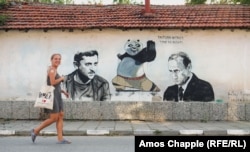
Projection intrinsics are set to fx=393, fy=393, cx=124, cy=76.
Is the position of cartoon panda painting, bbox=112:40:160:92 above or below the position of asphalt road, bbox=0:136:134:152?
above

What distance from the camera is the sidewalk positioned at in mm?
11031

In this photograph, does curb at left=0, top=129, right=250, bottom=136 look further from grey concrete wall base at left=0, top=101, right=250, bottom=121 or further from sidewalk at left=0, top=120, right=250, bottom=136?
grey concrete wall base at left=0, top=101, right=250, bottom=121

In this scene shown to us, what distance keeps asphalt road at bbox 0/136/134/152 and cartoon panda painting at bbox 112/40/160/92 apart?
3.51 metres

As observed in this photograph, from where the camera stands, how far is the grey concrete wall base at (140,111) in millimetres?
13531

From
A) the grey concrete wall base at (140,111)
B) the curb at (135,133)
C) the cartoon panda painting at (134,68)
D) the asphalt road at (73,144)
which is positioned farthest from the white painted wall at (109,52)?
the asphalt road at (73,144)

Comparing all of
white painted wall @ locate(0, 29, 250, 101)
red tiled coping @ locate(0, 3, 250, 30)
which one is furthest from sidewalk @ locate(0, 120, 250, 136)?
red tiled coping @ locate(0, 3, 250, 30)

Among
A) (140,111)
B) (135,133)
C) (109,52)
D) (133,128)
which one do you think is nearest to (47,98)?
(135,133)

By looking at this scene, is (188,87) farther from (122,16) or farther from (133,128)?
(122,16)

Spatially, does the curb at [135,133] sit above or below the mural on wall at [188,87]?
below

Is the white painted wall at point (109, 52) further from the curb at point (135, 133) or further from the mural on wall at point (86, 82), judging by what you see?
the curb at point (135, 133)

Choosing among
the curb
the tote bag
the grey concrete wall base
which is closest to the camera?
the tote bag

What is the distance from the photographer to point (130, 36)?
551 inches

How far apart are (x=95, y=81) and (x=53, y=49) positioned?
189 centimetres

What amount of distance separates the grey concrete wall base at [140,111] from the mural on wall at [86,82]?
41 centimetres
